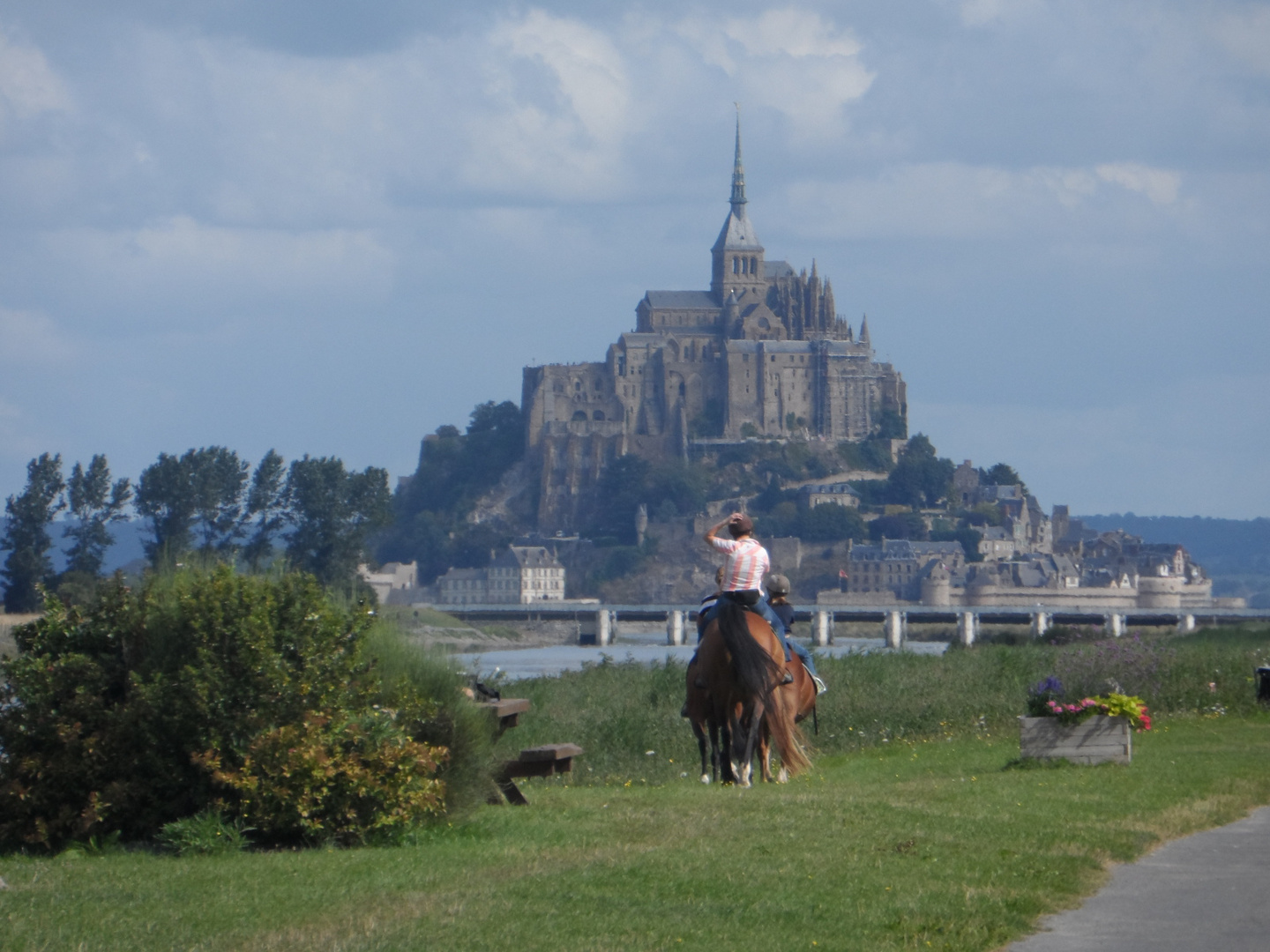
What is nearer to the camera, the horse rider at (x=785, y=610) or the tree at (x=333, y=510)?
the horse rider at (x=785, y=610)

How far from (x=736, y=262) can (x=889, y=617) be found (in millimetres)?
62982

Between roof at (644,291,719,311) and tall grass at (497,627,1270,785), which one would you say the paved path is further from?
roof at (644,291,719,311)

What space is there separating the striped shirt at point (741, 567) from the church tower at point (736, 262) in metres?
141

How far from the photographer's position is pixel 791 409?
149 m

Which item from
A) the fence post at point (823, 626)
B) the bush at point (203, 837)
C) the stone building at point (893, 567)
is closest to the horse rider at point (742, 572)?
the bush at point (203, 837)

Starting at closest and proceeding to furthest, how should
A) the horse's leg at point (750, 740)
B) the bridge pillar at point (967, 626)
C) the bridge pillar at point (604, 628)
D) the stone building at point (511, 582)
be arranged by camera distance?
the horse's leg at point (750, 740)
the bridge pillar at point (967, 626)
the bridge pillar at point (604, 628)
the stone building at point (511, 582)

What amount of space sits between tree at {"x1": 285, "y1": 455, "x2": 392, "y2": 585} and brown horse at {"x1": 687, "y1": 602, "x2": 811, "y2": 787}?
7598 cm

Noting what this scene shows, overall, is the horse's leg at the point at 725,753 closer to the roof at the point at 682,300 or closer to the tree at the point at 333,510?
the tree at the point at 333,510

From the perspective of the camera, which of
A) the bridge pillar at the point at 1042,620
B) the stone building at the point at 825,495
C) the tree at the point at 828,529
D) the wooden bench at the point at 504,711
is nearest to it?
the wooden bench at the point at 504,711

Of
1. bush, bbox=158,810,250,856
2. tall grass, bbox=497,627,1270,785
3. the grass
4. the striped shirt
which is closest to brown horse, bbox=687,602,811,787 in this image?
the striped shirt

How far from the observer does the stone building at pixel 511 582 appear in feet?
468

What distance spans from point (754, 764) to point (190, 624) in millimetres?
5396

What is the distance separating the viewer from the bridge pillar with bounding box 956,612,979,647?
308 ft

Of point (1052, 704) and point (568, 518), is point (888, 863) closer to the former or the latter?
point (1052, 704)
